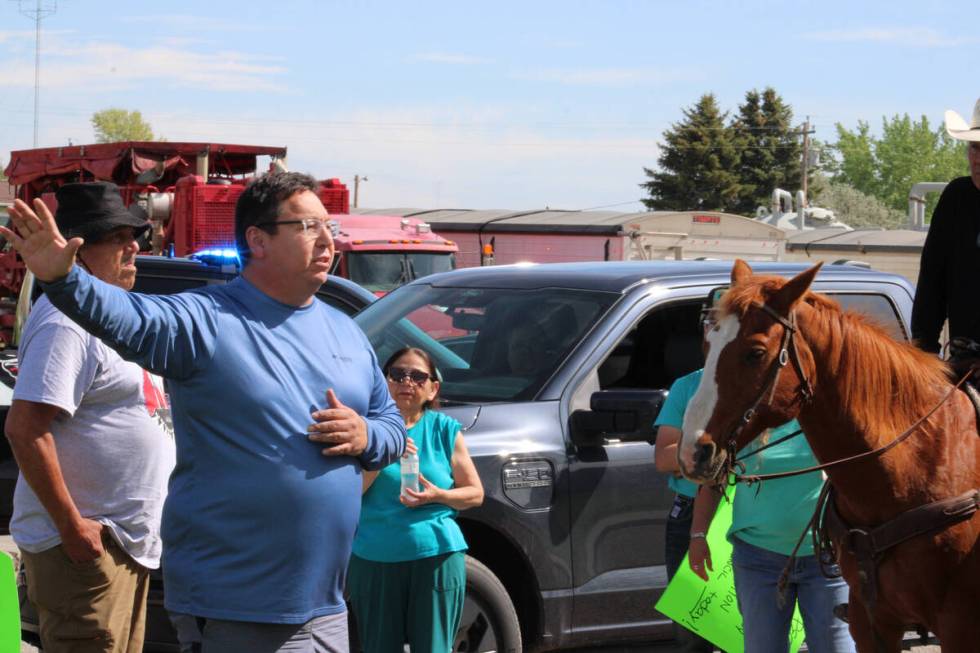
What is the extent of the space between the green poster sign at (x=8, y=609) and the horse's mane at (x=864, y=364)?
2209 millimetres

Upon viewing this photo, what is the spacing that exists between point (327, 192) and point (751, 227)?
18.5m

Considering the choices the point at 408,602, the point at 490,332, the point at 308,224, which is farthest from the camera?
the point at 490,332

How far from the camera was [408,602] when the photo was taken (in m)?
4.79

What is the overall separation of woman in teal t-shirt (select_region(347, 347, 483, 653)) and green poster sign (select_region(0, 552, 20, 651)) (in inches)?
60.9

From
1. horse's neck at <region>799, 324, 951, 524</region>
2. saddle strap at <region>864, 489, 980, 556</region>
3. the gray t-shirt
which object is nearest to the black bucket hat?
the gray t-shirt

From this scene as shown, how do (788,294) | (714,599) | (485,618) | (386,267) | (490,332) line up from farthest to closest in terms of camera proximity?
(386,267) → (490,332) → (485,618) → (714,599) → (788,294)

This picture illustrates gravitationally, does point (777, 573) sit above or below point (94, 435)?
below

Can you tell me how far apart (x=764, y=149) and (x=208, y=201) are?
71585 millimetres

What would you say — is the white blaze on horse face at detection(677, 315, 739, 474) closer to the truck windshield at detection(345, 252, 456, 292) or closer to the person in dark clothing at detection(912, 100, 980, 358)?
the person in dark clothing at detection(912, 100, 980, 358)

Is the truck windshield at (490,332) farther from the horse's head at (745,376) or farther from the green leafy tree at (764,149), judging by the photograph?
the green leafy tree at (764,149)

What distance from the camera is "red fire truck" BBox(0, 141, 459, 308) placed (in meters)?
16.7

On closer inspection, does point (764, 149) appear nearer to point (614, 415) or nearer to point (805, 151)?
point (805, 151)

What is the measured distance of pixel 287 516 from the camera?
3.28 meters

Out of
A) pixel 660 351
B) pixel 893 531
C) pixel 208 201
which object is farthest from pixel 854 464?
pixel 208 201
